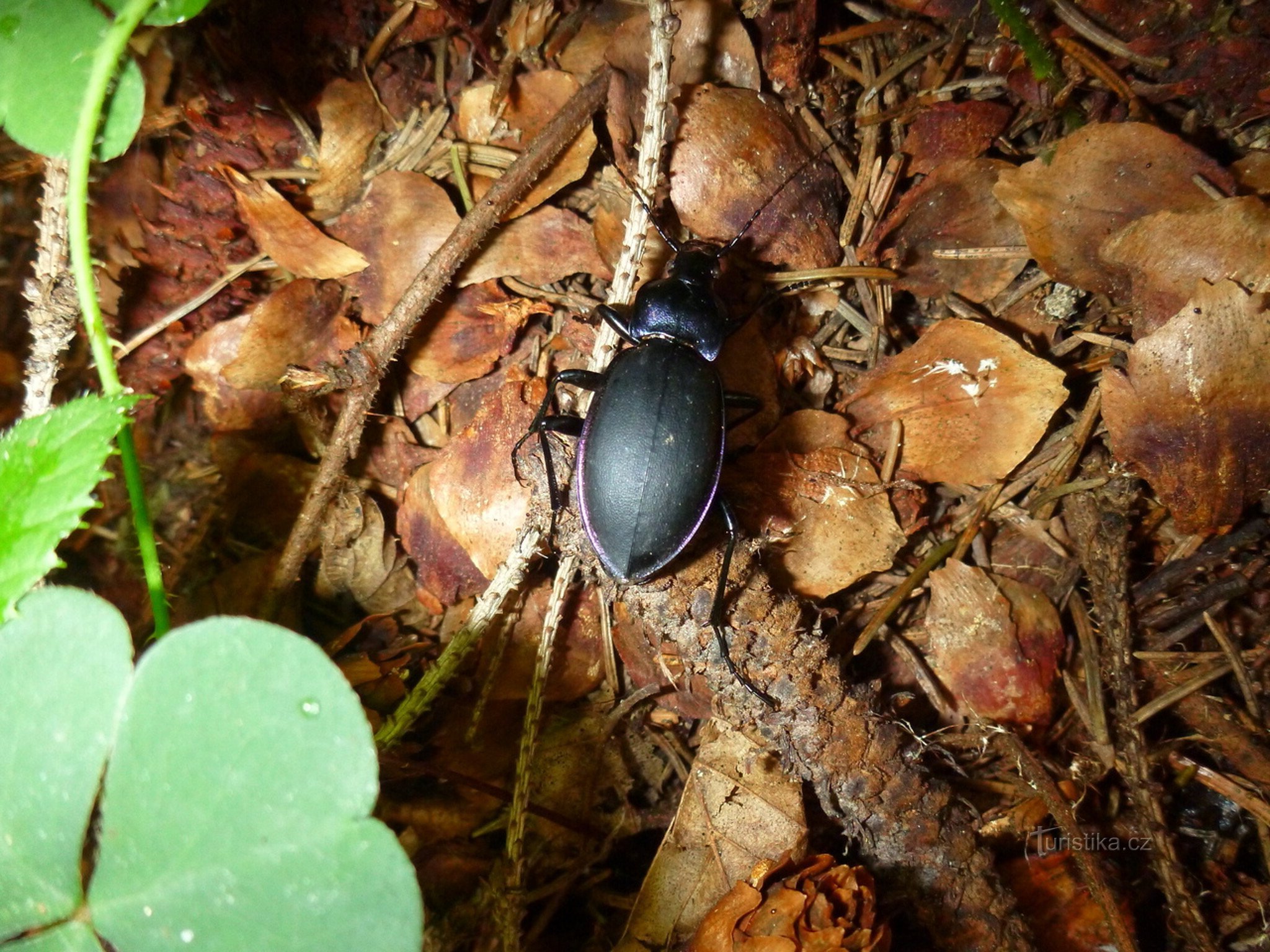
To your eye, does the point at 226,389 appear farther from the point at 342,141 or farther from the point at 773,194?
the point at 773,194

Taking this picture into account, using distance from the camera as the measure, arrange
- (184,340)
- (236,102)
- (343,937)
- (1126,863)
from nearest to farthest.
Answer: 1. (343,937)
2. (1126,863)
3. (236,102)
4. (184,340)

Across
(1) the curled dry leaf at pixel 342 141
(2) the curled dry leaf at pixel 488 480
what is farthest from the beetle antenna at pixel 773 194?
(1) the curled dry leaf at pixel 342 141

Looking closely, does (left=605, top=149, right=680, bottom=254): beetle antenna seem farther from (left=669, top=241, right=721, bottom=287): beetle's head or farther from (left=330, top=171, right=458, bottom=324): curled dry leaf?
(left=330, top=171, right=458, bottom=324): curled dry leaf

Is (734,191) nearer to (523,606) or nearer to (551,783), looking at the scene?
(523,606)

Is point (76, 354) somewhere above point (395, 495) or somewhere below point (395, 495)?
above

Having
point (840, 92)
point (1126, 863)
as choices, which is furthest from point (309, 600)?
point (1126, 863)

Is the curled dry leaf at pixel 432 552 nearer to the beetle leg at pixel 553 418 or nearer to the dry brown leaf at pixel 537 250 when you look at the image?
the beetle leg at pixel 553 418

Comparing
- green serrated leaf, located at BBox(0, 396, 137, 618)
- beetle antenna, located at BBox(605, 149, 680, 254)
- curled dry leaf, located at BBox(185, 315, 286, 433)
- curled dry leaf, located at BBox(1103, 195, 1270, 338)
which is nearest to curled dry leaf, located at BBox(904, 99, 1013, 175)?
curled dry leaf, located at BBox(1103, 195, 1270, 338)
